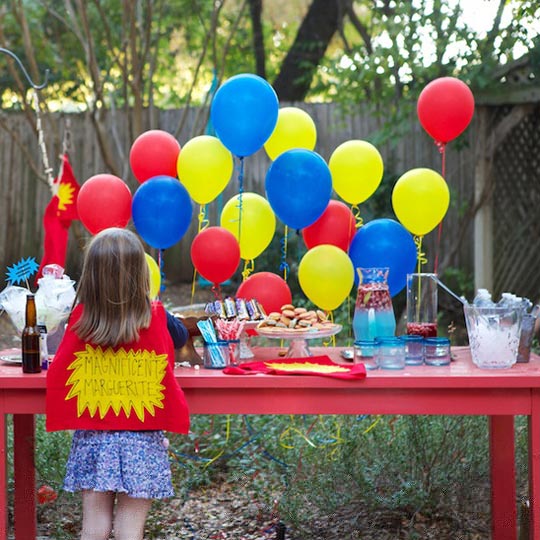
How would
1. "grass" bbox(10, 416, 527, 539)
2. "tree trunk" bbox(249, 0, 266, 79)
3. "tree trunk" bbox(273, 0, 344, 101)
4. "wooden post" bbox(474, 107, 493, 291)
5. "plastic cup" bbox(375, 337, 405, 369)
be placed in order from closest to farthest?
"plastic cup" bbox(375, 337, 405, 369)
"grass" bbox(10, 416, 527, 539)
"wooden post" bbox(474, 107, 493, 291)
"tree trunk" bbox(273, 0, 344, 101)
"tree trunk" bbox(249, 0, 266, 79)

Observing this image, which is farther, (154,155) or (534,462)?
(154,155)

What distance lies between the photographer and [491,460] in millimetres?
3545

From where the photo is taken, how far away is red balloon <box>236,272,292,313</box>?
3617 mm

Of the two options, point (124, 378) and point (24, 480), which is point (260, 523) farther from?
point (124, 378)

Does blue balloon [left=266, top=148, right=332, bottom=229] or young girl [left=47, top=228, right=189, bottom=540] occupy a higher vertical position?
blue balloon [left=266, top=148, right=332, bottom=229]

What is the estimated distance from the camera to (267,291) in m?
3.63

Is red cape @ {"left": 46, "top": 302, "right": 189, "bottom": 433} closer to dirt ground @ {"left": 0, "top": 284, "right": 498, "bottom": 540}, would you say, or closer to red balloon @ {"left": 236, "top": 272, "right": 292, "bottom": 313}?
red balloon @ {"left": 236, "top": 272, "right": 292, "bottom": 313}

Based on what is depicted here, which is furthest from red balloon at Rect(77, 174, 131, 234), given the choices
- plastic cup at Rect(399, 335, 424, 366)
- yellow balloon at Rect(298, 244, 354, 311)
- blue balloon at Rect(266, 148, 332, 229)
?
plastic cup at Rect(399, 335, 424, 366)

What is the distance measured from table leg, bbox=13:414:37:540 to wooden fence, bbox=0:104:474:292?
5.48 metres

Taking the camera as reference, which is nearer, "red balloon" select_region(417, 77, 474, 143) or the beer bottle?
the beer bottle

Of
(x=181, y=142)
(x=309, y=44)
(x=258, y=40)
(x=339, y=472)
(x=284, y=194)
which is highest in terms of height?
(x=258, y=40)

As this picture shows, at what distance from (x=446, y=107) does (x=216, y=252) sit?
993mm

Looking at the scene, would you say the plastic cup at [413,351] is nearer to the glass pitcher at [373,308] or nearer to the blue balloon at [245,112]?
the glass pitcher at [373,308]

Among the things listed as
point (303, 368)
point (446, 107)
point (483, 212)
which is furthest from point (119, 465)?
point (483, 212)
